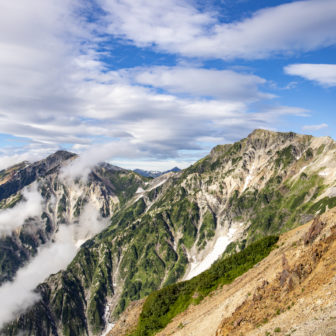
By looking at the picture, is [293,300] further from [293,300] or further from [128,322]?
[128,322]

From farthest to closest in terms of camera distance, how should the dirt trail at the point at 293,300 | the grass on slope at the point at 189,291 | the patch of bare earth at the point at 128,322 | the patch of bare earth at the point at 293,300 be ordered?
the patch of bare earth at the point at 128,322, the grass on slope at the point at 189,291, the patch of bare earth at the point at 293,300, the dirt trail at the point at 293,300

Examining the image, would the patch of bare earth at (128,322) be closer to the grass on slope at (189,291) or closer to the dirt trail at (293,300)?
the grass on slope at (189,291)

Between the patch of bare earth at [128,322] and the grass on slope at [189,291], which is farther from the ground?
the grass on slope at [189,291]

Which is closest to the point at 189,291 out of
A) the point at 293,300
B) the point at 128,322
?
the point at 128,322

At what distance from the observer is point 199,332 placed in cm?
6869

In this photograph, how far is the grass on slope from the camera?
342ft

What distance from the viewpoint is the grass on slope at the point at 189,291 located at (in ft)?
342

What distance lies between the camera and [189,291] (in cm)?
11794

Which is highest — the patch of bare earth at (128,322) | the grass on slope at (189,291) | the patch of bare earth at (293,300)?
the patch of bare earth at (293,300)

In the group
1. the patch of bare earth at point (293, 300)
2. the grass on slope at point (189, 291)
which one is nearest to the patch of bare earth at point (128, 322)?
the grass on slope at point (189, 291)

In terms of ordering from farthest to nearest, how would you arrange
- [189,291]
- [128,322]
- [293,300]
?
[128,322] < [189,291] < [293,300]

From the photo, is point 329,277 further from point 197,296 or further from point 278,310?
point 197,296

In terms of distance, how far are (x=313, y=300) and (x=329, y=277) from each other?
6.03m

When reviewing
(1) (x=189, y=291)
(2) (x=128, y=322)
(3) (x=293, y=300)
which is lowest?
(2) (x=128, y=322)
